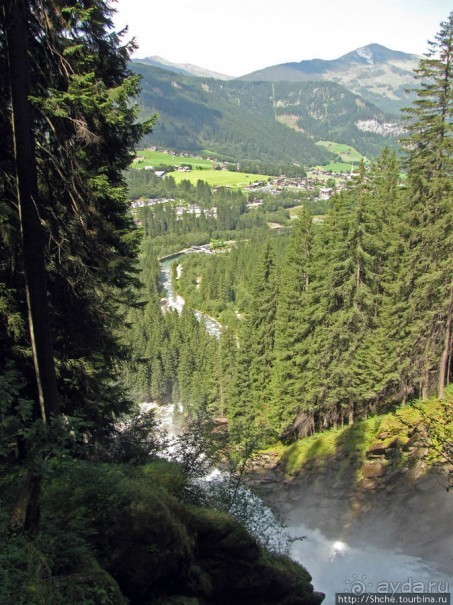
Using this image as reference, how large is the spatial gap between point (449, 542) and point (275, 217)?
186616mm

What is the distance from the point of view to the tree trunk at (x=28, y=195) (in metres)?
6.38

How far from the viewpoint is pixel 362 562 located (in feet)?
58.5

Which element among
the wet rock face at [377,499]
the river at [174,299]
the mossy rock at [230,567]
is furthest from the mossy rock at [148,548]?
the river at [174,299]

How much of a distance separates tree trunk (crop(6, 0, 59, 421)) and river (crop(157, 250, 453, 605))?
8.57 m

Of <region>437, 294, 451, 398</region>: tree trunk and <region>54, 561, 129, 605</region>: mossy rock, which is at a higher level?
<region>54, 561, 129, 605</region>: mossy rock

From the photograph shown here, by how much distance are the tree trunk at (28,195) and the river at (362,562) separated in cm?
857

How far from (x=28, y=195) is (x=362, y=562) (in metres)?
18.5

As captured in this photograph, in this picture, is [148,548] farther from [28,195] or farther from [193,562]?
[28,195]

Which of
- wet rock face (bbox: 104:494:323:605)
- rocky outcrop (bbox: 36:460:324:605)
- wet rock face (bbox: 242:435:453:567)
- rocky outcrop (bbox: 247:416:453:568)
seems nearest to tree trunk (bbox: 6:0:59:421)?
rocky outcrop (bbox: 36:460:324:605)

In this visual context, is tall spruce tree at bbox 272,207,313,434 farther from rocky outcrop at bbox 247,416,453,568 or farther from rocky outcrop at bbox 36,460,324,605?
rocky outcrop at bbox 36,460,324,605

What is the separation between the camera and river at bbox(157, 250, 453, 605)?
1505 centimetres

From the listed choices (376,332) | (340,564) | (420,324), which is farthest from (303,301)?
(340,564)

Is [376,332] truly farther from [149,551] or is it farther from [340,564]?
[149,551]

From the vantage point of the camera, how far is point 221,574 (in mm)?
9297
